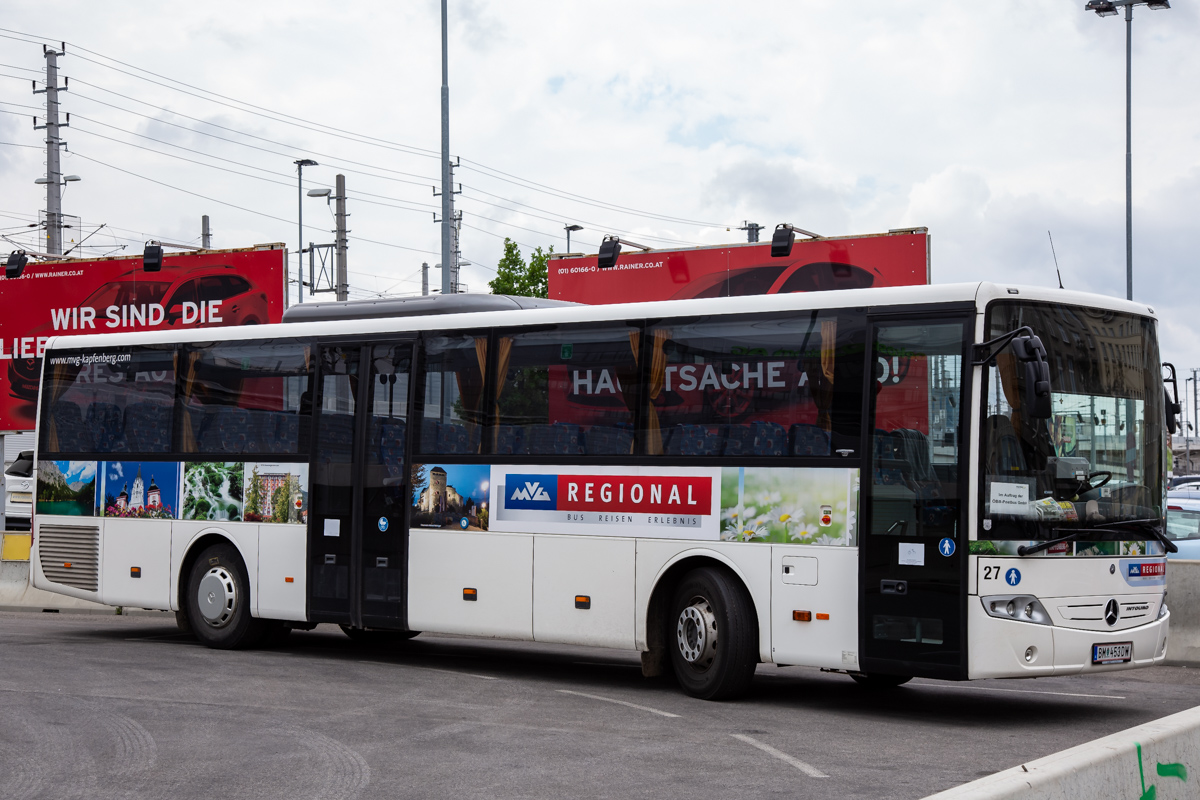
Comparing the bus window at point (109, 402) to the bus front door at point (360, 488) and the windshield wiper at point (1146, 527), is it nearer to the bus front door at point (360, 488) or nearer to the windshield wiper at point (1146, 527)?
the bus front door at point (360, 488)

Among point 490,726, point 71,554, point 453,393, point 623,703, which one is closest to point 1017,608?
point 623,703

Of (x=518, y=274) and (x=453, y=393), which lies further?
(x=518, y=274)

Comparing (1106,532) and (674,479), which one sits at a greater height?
(674,479)

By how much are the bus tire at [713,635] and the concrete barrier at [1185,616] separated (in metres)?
5.82

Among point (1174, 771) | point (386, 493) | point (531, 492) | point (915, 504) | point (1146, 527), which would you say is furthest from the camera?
point (386, 493)

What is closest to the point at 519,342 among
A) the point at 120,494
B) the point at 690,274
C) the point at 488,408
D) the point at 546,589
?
the point at 488,408

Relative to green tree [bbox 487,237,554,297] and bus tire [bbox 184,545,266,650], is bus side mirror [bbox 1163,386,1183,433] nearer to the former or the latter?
bus tire [bbox 184,545,266,650]

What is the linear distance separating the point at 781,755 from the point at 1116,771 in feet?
11.9

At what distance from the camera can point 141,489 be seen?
14.9 m

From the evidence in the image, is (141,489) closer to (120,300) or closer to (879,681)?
(879,681)

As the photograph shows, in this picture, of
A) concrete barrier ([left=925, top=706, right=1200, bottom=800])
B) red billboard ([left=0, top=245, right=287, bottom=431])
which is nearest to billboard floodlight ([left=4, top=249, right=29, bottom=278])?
red billboard ([left=0, top=245, right=287, bottom=431])

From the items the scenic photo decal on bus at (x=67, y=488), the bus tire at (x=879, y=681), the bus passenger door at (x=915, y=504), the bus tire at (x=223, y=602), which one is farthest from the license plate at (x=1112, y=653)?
the scenic photo decal on bus at (x=67, y=488)

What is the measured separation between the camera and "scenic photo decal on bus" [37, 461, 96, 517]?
1534cm

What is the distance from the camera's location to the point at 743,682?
34.9 feet
